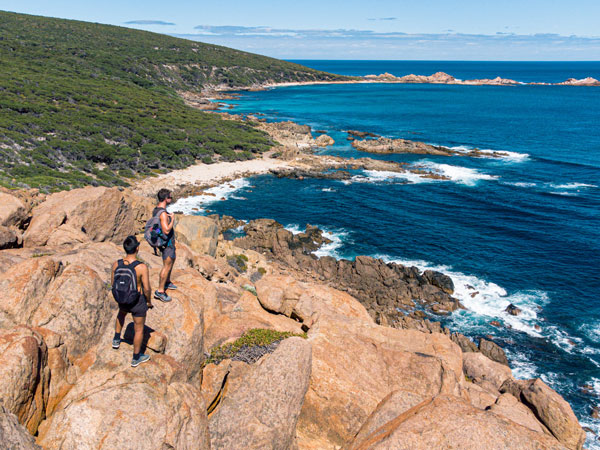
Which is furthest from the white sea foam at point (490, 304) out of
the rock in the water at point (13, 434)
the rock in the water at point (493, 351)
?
the rock in the water at point (13, 434)

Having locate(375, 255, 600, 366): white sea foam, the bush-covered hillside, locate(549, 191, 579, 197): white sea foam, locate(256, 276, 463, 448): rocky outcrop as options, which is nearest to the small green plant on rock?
locate(256, 276, 463, 448): rocky outcrop

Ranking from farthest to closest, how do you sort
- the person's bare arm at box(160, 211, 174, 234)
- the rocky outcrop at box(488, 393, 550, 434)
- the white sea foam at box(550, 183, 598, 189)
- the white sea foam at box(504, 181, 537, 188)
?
1. the white sea foam at box(504, 181, 537, 188)
2. the white sea foam at box(550, 183, 598, 189)
3. the rocky outcrop at box(488, 393, 550, 434)
4. the person's bare arm at box(160, 211, 174, 234)

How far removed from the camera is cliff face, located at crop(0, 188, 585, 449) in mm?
8094

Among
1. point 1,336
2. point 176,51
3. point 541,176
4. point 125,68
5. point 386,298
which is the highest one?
point 176,51

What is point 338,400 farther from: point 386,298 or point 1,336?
point 386,298

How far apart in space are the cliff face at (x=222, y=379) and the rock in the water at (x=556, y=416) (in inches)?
2.1

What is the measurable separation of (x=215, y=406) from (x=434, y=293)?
26115mm

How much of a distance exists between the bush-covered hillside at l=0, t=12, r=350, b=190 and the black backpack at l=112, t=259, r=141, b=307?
35127mm

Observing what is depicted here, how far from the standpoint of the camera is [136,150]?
207 feet

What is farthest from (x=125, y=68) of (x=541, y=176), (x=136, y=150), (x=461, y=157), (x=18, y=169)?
(x=541, y=176)

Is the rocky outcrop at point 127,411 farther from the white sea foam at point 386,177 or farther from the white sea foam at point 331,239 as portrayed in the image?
the white sea foam at point 386,177

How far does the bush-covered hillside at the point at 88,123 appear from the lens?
51.9 meters

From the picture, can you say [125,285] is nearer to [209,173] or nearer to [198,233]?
[198,233]

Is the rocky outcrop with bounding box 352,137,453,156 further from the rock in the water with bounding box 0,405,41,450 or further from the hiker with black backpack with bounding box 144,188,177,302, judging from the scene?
the rock in the water with bounding box 0,405,41,450
